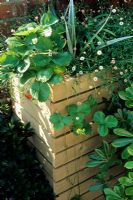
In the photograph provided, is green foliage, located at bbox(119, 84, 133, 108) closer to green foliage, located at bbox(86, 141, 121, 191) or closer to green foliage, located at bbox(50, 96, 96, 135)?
green foliage, located at bbox(50, 96, 96, 135)

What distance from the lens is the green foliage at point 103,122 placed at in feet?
6.25

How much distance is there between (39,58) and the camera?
172 cm

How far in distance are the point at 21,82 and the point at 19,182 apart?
0.64m

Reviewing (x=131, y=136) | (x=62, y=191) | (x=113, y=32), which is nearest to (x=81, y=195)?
(x=62, y=191)

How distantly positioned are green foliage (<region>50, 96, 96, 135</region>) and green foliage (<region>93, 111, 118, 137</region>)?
0.06 m

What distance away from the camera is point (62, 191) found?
2.13m

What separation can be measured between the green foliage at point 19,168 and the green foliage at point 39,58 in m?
0.45

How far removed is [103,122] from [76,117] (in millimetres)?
168

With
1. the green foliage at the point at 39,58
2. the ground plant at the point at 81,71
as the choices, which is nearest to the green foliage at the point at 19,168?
the ground plant at the point at 81,71

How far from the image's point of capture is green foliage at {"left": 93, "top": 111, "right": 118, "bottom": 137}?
190 centimetres

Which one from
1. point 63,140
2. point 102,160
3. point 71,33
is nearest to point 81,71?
point 71,33

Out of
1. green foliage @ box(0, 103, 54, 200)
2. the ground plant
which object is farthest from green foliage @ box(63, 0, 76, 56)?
green foliage @ box(0, 103, 54, 200)

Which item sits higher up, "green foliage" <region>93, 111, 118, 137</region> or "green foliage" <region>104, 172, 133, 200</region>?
"green foliage" <region>93, 111, 118, 137</region>

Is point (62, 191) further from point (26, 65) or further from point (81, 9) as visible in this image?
point (81, 9)
